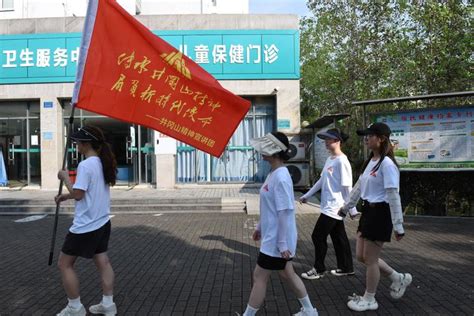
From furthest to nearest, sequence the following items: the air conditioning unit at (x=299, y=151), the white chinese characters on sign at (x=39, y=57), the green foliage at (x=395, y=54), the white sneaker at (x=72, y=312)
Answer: the white chinese characters on sign at (x=39, y=57)
the air conditioning unit at (x=299, y=151)
the green foliage at (x=395, y=54)
the white sneaker at (x=72, y=312)

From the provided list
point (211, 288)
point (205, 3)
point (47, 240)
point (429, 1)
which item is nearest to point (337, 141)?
point (211, 288)

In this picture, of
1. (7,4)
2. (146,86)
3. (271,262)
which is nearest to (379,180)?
(271,262)

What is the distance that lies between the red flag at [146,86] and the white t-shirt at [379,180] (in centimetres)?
153

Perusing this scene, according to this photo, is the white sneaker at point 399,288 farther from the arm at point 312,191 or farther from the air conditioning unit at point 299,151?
the air conditioning unit at point 299,151

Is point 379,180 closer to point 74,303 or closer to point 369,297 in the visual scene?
point 369,297

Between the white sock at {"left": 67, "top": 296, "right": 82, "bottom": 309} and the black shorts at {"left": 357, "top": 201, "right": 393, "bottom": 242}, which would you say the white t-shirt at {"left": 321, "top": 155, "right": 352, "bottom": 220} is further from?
the white sock at {"left": 67, "top": 296, "right": 82, "bottom": 309}

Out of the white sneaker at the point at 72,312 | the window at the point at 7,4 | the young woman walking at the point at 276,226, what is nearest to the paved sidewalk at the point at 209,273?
the white sneaker at the point at 72,312

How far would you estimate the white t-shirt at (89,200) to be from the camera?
13.4 feet

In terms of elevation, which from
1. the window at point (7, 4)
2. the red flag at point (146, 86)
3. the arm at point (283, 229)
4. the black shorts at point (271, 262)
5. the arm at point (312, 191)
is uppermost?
the window at point (7, 4)

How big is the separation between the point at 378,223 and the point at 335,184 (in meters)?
1.29

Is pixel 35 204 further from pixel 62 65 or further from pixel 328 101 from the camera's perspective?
pixel 328 101

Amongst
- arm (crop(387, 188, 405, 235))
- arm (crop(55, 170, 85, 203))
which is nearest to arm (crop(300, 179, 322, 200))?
arm (crop(387, 188, 405, 235))

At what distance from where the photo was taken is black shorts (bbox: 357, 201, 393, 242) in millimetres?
4336

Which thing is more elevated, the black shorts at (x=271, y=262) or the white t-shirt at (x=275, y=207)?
the white t-shirt at (x=275, y=207)
